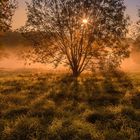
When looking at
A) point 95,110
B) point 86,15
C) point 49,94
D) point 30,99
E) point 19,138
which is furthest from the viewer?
point 86,15

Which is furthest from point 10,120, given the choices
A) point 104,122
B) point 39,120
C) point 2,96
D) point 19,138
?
point 2,96

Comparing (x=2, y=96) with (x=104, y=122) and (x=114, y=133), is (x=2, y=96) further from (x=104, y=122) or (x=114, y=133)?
(x=114, y=133)

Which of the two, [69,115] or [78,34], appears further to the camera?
[78,34]

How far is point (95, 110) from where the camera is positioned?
17.2 meters

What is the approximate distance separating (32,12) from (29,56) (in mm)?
4877

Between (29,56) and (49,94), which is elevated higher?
(29,56)

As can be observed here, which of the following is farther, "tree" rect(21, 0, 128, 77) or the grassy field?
"tree" rect(21, 0, 128, 77)

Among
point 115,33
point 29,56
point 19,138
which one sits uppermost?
point 115,33

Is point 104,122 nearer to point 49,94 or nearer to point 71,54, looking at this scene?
point 49,94

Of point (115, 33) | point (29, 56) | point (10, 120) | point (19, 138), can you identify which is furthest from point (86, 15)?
point (19, 138)

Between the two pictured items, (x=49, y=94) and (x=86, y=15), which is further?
(x=86, y=15)

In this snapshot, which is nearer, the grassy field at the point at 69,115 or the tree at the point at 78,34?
the grassy field at the point at 69,115

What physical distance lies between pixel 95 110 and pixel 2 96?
21.6ft

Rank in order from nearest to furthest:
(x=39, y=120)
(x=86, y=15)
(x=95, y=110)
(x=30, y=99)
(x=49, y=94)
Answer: (x=39, y=120) < (x=95, y=110) < (x=30, y=99) < (x=49, y=94) < (x=86, y=15)
